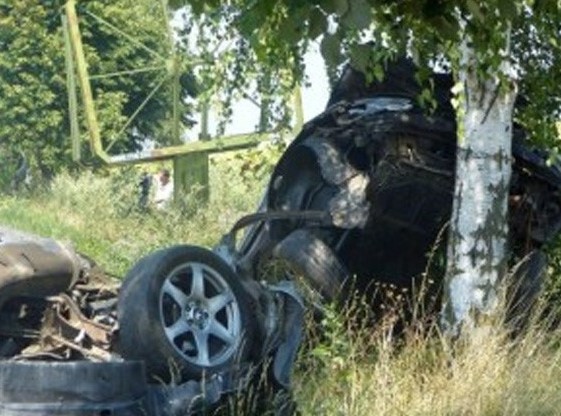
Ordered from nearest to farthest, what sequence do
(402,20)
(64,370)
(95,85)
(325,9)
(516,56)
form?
1. (325,9)
2. (402,20)
3. (64,370)
4. (516,56)
5. (95,85)

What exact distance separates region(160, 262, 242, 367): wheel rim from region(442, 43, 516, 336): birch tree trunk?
2.08 meters

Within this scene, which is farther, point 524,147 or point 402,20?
point 524,147

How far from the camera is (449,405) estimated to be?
7.46 m

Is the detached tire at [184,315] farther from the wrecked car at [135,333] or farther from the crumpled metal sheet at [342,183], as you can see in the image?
the crumpled metal sheet at [342,183]

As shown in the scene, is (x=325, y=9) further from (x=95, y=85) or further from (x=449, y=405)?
(x=95, y=85)

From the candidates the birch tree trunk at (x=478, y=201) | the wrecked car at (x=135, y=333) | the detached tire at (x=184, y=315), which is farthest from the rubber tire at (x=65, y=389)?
the birch tree trunk at (x=478, y=201)

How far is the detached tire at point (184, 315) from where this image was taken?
23.2ft

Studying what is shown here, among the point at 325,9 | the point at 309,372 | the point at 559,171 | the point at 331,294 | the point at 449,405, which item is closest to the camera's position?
the point at 325,9

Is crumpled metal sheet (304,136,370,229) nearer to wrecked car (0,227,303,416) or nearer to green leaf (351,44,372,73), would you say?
wrecked car (0,227,303,416)

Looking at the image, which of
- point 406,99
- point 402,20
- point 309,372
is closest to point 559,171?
point 406,99

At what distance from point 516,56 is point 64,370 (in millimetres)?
5847

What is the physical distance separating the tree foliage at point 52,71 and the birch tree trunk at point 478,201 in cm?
3555

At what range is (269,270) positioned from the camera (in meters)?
9.91

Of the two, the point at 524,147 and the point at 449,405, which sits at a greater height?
the point at 524,147
